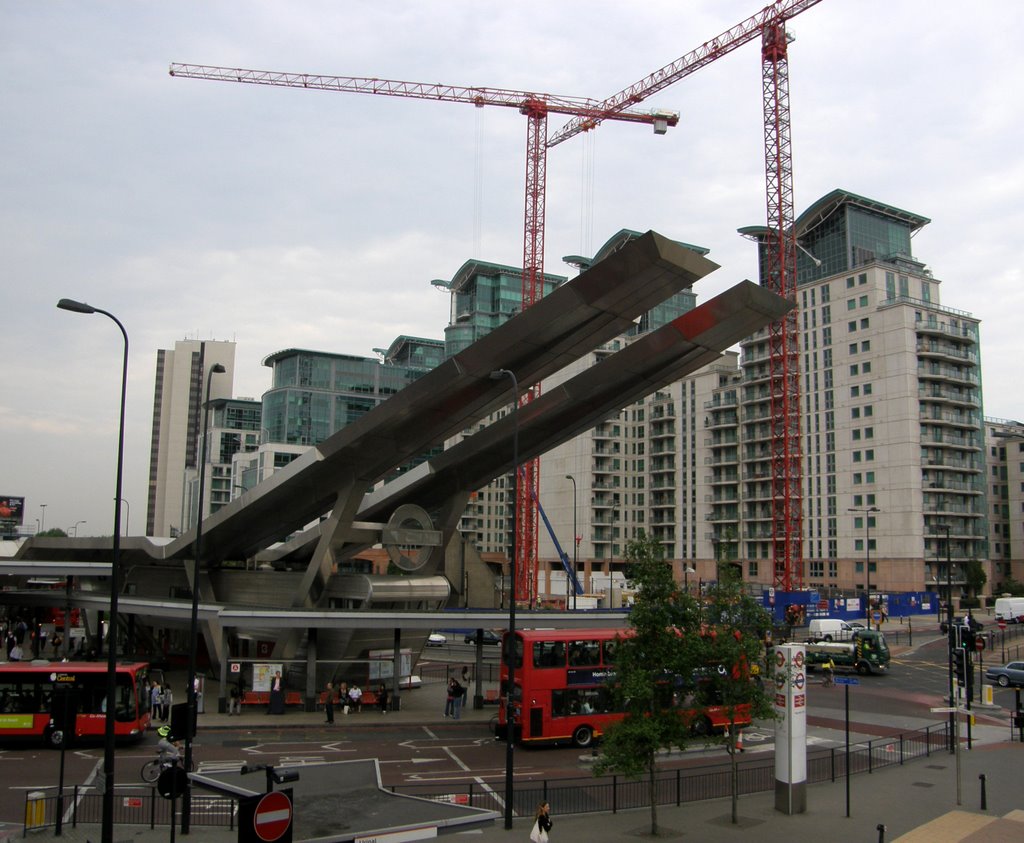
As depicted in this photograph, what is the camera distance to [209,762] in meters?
25.1

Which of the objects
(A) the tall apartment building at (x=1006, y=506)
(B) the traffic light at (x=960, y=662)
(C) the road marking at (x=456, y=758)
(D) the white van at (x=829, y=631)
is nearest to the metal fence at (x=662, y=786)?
(C) the road marking at (x=456, y=758)

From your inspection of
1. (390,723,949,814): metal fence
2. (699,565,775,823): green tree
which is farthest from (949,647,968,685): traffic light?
(699,565,775,823): green tree

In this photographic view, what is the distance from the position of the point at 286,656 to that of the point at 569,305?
60.8 feet

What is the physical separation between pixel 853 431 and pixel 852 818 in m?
82.4

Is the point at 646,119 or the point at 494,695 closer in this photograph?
the point at 494,695

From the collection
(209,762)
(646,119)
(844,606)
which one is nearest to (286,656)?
(209,762)

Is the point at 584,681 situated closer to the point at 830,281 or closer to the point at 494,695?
the point at 494,695

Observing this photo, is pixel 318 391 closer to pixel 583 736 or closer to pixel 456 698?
pixel 456 698

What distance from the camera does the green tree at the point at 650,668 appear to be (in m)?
19.3

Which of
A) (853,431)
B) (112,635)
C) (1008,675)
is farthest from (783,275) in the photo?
(112,635)

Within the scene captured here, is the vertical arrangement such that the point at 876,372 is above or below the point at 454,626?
above

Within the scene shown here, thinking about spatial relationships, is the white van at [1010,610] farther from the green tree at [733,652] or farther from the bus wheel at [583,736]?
the green tree at [733,652]

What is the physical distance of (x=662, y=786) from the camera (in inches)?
912

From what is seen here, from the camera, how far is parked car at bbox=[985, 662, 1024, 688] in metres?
43.8
